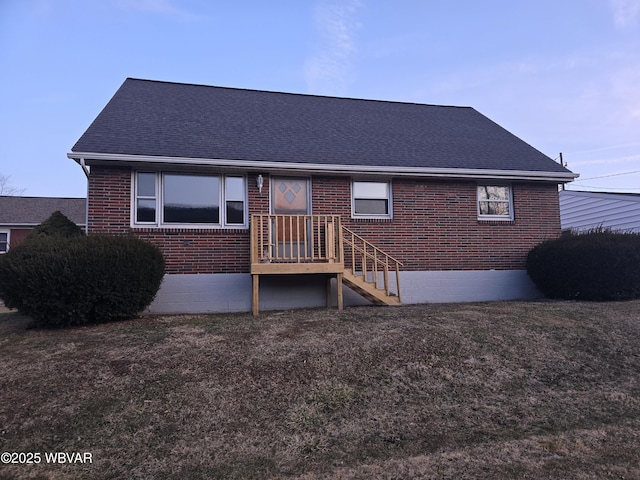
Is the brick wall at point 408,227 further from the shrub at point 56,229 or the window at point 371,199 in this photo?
the shrub at point 56,229

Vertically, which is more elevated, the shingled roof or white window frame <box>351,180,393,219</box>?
the shingled roof

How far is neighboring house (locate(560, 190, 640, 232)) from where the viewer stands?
14656mm

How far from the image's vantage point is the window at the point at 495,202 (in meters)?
10.6

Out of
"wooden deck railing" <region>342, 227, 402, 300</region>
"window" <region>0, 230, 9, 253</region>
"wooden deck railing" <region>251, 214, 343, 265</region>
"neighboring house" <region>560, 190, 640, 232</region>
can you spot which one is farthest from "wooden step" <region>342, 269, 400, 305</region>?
"window" <region>0, 230, 9, 253</region>

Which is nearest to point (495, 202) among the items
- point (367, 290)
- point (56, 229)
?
point (367, 290)

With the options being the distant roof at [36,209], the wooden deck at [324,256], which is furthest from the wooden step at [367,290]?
the distant roof at [36,209]

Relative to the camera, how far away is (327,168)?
9.28m

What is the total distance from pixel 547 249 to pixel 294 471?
29.1ft

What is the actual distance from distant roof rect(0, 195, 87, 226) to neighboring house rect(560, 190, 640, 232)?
24094mm

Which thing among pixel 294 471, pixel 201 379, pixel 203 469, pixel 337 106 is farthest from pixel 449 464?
pixel 337 106

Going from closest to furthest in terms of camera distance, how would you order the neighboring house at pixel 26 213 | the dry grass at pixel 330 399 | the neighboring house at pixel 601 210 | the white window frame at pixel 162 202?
the dry grass at pixel 330 399 < the white window frame at pixel 162 202 < the neighboring house at pixel 601 210 < the neighboring house at pixel 26 213

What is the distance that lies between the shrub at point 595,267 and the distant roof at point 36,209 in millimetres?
23059

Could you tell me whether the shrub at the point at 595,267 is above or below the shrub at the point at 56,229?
below

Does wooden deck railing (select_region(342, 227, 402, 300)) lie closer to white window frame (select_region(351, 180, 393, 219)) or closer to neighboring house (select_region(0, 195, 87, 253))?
white window frame (select_region(351, 180, 393, 219))
